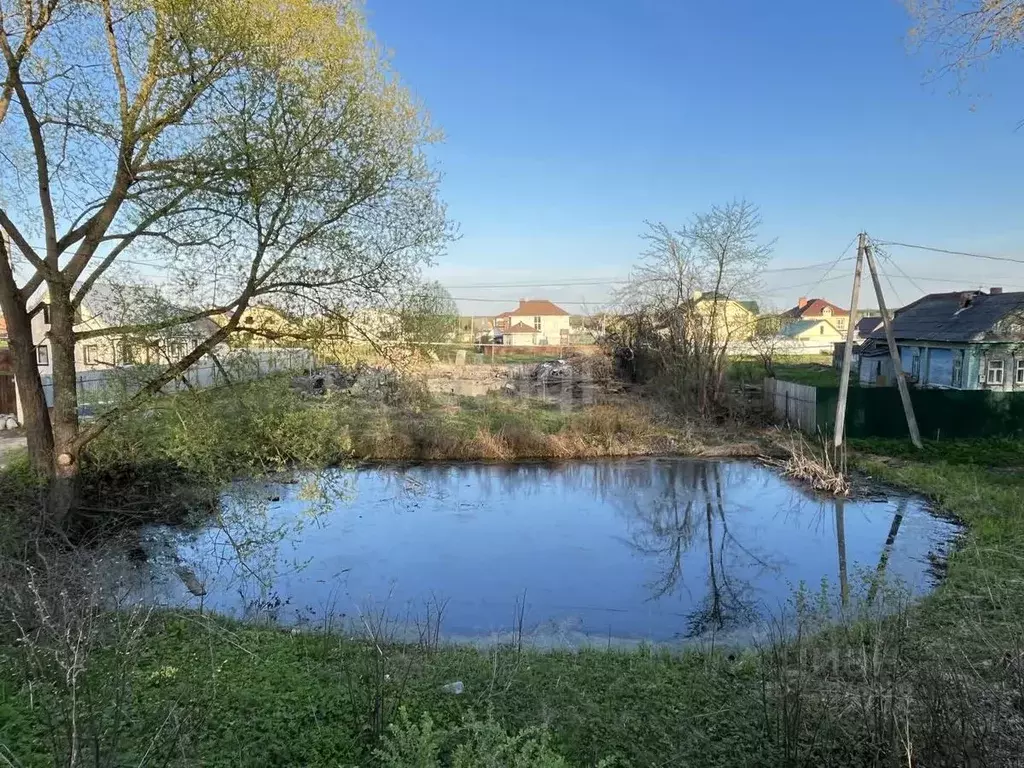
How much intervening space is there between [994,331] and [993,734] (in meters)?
23.1

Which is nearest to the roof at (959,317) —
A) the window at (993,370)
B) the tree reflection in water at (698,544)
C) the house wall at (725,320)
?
the window at (993,370)

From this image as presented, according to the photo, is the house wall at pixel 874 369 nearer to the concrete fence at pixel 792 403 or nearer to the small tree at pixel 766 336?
the small tree at pixel 766 336

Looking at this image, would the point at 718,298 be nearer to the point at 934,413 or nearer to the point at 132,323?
the point at 934,413

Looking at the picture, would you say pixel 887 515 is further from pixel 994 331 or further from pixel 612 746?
pixel 994 331

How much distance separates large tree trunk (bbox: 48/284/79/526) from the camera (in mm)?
8914

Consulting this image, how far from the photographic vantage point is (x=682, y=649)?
649 cm

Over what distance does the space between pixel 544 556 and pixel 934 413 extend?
39.5 ft

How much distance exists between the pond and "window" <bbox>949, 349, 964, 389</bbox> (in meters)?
12.7

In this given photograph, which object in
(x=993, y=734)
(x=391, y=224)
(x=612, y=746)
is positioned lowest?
(x=612, y=746)

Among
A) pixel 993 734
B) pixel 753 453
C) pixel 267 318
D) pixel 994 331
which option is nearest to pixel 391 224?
pixel 267 318

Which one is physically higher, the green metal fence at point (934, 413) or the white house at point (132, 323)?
the white house at point (132, 323)

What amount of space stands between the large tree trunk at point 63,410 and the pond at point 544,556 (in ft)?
4.70

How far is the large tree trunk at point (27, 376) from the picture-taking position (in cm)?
905

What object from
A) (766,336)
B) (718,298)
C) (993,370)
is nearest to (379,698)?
(718,298)
